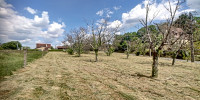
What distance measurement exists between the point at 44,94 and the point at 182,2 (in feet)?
24.5

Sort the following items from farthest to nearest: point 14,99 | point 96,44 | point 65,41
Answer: point 65,41, point 96,44, point 14,99

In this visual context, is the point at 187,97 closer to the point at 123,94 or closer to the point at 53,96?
the point at 123,94

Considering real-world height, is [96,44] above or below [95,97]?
above

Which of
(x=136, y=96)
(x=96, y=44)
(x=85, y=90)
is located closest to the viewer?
(x=136, y=96)

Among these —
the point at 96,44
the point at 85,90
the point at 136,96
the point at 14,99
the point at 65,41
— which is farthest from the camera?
the point at 65,41

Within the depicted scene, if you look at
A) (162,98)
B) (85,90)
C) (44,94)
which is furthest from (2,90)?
(162,98)

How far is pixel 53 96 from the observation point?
10.0 ft

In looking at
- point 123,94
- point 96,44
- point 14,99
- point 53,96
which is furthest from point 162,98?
point 96,44

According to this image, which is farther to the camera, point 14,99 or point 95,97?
point 95,97

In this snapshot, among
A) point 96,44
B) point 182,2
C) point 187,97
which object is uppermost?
point 182,2

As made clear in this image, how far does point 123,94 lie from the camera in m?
3.33

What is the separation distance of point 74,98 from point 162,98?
2.79m

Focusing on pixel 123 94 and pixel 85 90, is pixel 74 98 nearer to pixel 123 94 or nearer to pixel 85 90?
pixel 85 90

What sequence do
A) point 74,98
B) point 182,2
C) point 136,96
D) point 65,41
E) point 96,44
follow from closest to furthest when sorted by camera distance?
point 74,98 < point 136,96 < point 182,2 < point 96,44 < point 65,41
